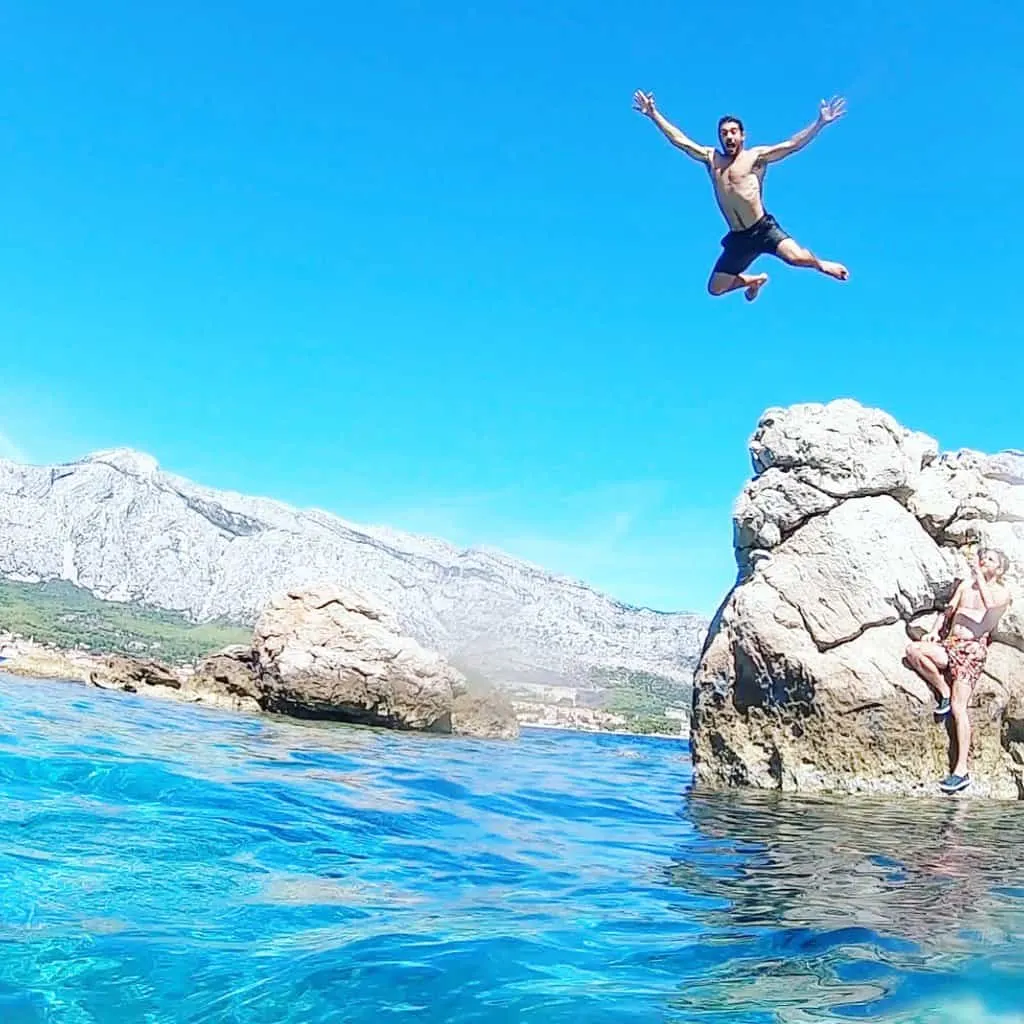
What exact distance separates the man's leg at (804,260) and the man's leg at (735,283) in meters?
0.35

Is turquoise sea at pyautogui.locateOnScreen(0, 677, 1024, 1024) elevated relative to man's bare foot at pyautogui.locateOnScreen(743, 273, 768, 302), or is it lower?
lower

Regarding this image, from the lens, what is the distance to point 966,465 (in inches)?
619

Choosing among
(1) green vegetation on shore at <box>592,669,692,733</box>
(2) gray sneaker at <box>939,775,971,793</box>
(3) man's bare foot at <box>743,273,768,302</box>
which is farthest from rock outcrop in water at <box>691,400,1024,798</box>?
(1) green vegetation on shore at <box>592,669,692,733</box>

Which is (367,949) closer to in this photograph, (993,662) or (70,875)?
(70,875)

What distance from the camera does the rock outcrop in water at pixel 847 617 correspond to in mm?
13086

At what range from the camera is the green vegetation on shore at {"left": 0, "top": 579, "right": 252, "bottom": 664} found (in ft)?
399

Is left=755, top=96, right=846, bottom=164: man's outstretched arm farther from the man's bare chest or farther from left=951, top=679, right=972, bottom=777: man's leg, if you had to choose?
left=951, top=679, right=972, bottom=777: man's leg

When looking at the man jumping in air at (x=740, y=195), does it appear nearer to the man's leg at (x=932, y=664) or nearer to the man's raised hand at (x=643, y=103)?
the man's raised hand at (x=643, y=103)

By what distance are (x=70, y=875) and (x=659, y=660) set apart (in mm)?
188979

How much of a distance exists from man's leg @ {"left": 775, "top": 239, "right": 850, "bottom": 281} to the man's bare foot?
283mm

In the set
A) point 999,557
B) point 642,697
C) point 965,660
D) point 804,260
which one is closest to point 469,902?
point 804,260

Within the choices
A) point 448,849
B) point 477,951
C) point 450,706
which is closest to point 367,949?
point 477,951

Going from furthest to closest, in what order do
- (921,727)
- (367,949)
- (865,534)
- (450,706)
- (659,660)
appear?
(659,660) < (450,706) < (865,534) < (921,727) < (367,949)

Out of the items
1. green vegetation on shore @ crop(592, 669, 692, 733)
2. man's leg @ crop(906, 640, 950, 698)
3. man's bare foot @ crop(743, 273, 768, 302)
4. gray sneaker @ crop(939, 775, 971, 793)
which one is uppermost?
man's bare foot @ crop(743, 273, 768, 302)
